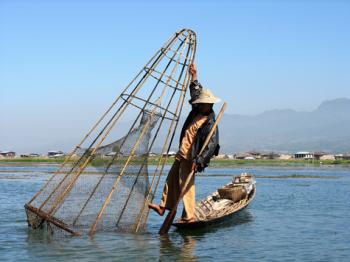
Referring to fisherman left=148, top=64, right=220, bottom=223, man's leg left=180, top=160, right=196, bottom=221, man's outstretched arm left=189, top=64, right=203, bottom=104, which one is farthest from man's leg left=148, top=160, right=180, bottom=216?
man's outstretched arm left=189, top=64, right=203, bottom=104

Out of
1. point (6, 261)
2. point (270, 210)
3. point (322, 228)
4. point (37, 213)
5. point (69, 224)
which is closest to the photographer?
→ point (6, 261)

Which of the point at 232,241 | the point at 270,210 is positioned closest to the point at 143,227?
the point at 232,241

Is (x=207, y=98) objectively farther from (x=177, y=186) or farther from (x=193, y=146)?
(x=177, y=186)

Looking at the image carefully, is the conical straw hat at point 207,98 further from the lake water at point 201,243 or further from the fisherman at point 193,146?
the lake water at point 201,243

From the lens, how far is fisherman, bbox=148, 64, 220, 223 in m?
8.78

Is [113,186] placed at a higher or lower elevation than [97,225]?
higher

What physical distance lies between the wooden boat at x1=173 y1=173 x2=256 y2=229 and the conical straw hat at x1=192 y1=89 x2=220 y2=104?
2007 millimetres

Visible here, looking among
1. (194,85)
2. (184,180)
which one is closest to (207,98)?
(194,85)

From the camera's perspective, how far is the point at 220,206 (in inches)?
504

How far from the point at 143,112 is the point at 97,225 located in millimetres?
1930

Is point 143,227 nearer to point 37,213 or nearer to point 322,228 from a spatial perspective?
point 37,213

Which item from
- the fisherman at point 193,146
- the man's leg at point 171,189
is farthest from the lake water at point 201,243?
the fisherman at point 193,146

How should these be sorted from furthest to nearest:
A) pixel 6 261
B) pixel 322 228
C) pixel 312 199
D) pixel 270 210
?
pixel 312 199 < pixel 270 210 < pixel 322 228 < pixel 6 261

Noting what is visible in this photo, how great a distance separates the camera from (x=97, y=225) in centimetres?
970
